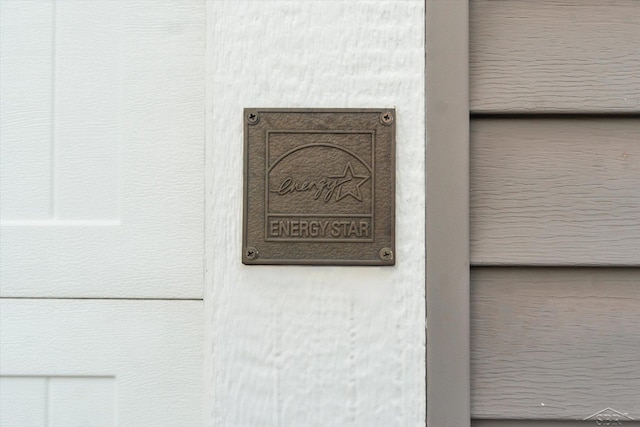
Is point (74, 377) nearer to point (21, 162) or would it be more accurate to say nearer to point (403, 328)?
point (21, 162)

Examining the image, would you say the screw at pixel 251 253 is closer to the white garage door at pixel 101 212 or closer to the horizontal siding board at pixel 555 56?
the white garage door at pixel 101 212

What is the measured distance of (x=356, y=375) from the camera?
797 mm

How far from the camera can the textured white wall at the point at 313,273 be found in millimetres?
798

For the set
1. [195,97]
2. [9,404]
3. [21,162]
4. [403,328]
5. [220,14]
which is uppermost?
[220,14]

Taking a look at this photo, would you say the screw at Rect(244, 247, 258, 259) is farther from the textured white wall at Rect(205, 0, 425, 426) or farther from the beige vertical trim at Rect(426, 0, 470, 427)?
the beige vertical trim at Rect(426, 0, 470, 427)

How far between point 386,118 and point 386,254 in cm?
20

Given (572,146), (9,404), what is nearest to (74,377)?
(9,404)

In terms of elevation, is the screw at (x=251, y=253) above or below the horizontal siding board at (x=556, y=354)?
above


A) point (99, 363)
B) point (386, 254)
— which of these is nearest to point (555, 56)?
point (386, 254)

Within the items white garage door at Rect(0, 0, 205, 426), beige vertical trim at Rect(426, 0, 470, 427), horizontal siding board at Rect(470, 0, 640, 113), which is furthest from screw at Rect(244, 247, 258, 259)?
horizontal siding board at Rect(470, 0, 640, 113)

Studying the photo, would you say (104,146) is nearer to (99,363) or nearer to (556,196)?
(99,363)

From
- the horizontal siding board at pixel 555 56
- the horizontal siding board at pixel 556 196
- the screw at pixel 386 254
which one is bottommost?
the screw at pixel 386 254

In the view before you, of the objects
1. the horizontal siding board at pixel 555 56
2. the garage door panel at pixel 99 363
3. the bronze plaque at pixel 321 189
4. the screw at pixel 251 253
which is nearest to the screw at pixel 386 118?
the bronze plaque at pixel 321 189

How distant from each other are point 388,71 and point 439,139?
130mm
